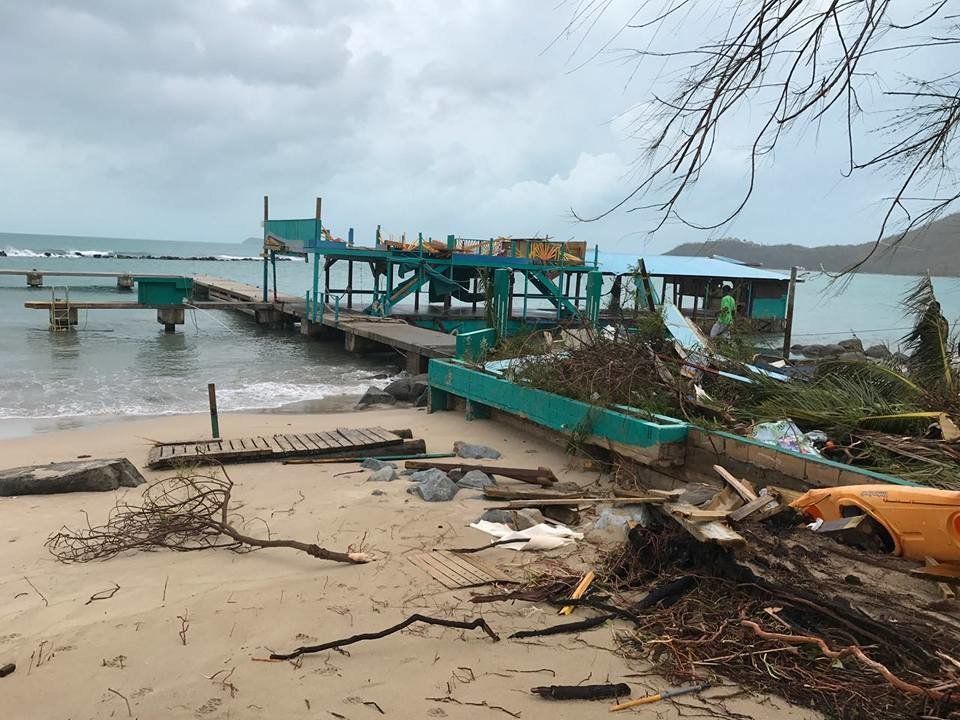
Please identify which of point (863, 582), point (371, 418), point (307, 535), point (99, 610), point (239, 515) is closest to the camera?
point (863, 582)

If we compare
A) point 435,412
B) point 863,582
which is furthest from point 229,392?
point 863,582

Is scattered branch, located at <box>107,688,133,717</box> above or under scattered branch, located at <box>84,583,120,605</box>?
above

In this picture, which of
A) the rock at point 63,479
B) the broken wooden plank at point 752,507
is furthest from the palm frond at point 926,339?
the rock at point 63,479

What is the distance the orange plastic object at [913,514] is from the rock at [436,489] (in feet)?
10.8

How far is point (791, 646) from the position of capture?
3.44 metres

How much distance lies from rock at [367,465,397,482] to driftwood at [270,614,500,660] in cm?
361

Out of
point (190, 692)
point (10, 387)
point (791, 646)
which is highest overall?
point (791, 646)

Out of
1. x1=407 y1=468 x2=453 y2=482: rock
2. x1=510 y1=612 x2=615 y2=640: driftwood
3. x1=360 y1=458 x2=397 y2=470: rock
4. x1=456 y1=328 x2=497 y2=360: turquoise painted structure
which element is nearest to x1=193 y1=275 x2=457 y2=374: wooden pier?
x1=456 y1=328 x2=497 y2=360: turquoise painted structure

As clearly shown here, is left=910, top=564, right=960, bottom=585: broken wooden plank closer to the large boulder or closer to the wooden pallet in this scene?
the large boulder

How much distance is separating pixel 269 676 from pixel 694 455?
4602 mm

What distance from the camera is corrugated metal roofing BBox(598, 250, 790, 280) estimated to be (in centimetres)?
3023

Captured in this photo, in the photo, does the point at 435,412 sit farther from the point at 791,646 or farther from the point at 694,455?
the point at 791,646

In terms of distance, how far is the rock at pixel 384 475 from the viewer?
754 centimetres

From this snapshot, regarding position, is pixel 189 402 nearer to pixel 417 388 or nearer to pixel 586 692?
pixel 417 388
